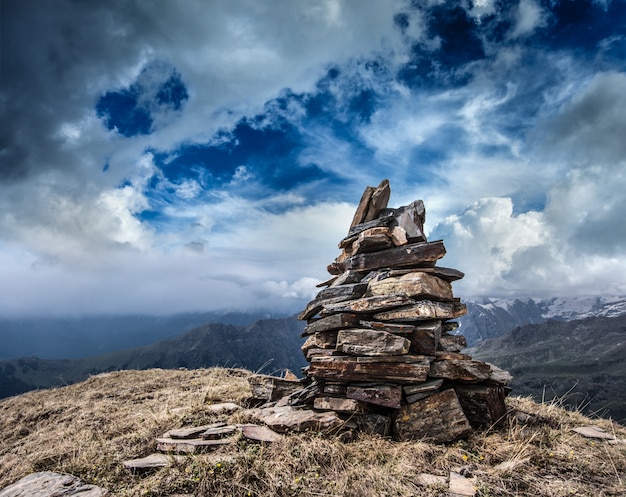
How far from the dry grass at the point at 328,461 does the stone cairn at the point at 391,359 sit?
2.06ft

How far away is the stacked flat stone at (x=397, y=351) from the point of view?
9.29m

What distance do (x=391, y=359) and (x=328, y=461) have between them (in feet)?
10.7

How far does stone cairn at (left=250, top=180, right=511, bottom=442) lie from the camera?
30.2 feet

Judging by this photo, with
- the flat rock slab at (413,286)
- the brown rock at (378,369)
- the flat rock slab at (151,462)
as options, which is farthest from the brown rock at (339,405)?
the flat rock slab at (151,462)

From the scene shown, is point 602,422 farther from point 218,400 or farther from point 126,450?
point 126,450

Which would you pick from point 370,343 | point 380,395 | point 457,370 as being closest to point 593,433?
point 457,370

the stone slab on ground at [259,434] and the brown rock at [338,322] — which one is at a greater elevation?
the brown rock at [338,322]

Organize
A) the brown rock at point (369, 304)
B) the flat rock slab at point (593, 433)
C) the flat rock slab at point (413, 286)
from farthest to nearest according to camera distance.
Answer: the flat rock slab at point (413, 286), the brown rock at point (369, 304), the flat rock slab at point (593, 433)

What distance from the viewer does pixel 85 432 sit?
34.1 feet

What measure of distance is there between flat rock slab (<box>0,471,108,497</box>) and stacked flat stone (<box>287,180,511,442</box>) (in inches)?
213

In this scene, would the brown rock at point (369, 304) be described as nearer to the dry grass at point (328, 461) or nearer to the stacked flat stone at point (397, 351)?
the stacked flat stone at point (397, 351)

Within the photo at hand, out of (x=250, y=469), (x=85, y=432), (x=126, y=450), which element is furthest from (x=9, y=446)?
(x=250, y=469)

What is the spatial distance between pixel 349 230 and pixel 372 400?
660 cm

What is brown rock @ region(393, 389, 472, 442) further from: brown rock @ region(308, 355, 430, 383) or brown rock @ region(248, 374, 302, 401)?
brown rock @ region(248, 374, 302, 401)
